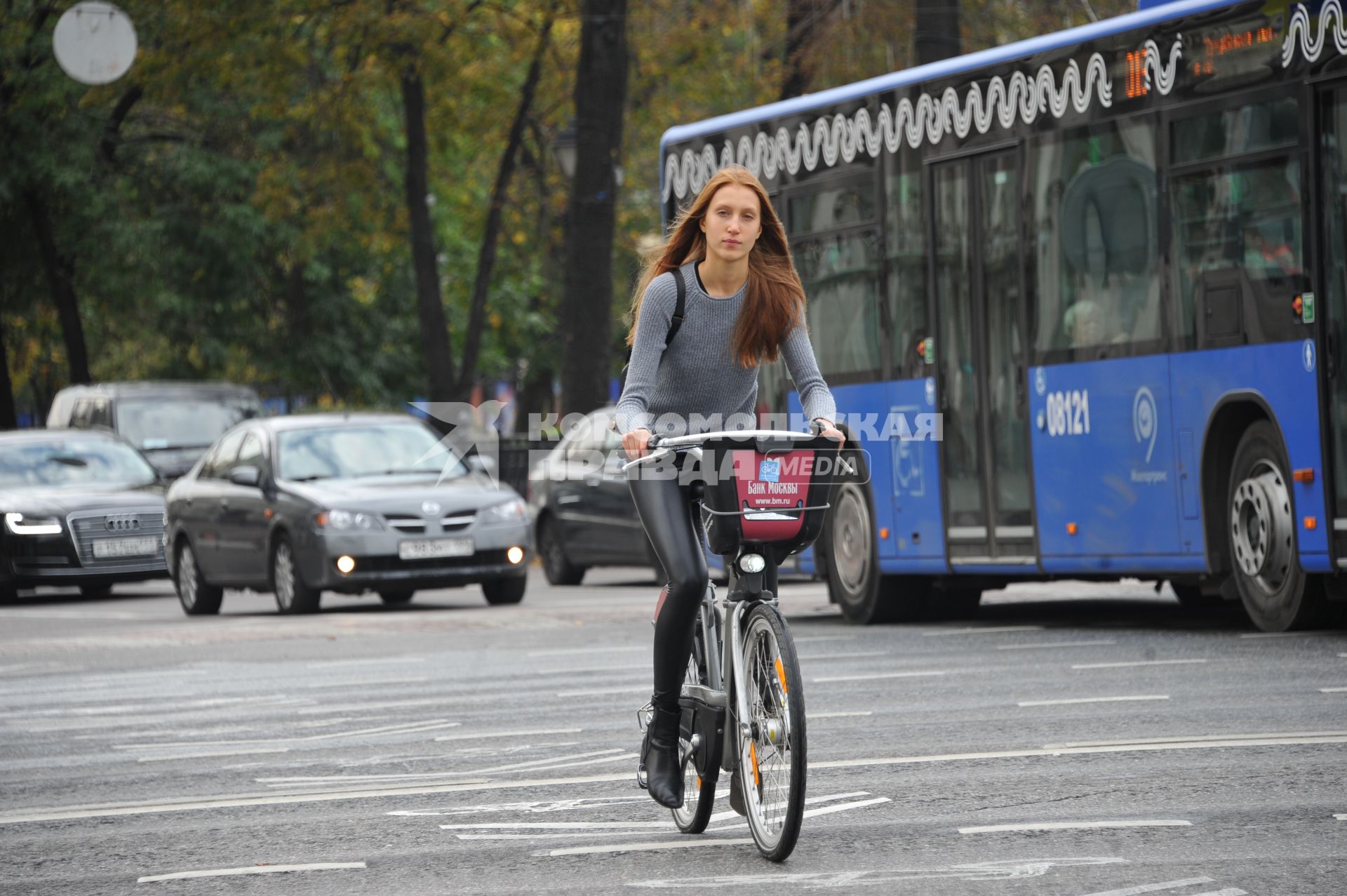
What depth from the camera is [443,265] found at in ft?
177

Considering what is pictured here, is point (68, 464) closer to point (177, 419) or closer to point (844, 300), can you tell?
point (177, 419)

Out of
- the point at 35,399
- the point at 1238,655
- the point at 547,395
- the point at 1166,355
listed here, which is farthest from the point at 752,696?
the point at 35,399

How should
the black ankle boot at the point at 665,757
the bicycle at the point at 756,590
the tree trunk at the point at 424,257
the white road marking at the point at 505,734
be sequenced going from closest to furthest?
the bicycle at the point at 756,590, the black ankle boot at the point at 665,757, the white road marking at the point at 505,734, the tree trunk at the point at 424,257

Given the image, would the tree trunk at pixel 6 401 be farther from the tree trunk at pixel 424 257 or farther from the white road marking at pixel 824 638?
the white road marking at pixel 824 638

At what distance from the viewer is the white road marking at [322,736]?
9609 mm

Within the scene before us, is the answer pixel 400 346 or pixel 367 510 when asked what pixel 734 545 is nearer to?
pixel 367 510

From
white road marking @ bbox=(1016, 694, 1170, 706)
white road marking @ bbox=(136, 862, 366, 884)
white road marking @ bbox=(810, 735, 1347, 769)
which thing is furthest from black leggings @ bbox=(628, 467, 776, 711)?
white road marking @ bbox=(1016, 694, 1170, 706)

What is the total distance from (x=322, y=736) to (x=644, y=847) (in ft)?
11.5

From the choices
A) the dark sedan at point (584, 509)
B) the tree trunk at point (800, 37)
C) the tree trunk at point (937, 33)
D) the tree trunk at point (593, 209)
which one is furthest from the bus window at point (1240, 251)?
the tree trunk at point (800, 37)

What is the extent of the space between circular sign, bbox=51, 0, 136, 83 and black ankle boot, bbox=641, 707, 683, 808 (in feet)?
74.0

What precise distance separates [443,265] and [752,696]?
158 ft

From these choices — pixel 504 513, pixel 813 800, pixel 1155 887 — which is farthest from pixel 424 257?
pixel 1155 887

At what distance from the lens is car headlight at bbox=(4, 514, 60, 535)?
22625 millimetres

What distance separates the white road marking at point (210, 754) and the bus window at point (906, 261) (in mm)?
6587
